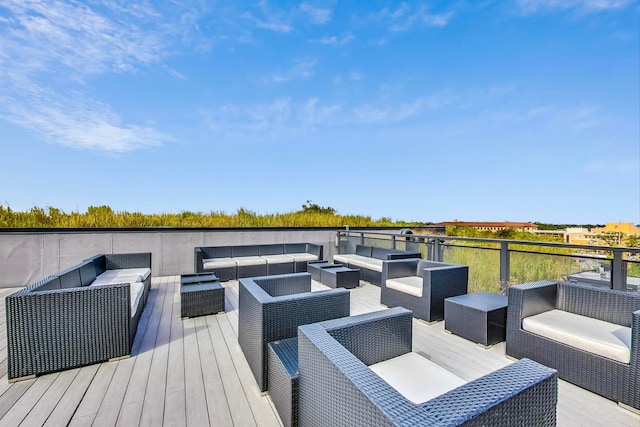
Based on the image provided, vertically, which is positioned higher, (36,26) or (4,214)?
(36,26)

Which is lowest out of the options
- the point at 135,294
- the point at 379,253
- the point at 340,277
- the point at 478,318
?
the point at 340,277

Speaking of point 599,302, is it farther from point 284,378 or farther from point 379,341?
point 284,378

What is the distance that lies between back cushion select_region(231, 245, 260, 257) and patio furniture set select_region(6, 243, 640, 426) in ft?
7.61

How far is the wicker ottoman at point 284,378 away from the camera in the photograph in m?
1.55

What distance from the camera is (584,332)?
2.15 meters

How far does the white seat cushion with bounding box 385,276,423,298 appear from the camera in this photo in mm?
3588

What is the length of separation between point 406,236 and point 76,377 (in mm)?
5151

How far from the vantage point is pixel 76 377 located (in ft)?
7.32

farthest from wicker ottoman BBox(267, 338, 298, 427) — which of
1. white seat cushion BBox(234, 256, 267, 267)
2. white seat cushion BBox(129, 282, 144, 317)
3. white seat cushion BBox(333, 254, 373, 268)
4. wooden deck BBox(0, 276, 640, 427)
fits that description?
white seat cushion BBox(234, 256, 267, 267)

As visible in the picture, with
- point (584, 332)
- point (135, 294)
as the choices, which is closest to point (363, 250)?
point (584, 332)

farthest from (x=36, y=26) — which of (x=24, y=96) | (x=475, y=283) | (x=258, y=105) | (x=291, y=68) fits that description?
(x=475, y=283)

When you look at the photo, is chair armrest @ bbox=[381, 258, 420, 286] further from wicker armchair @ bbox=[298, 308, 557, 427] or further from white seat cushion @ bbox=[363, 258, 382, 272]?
wicker armchair @ bbox=[298, 308, 557, 427]

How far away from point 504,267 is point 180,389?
13.3 feet

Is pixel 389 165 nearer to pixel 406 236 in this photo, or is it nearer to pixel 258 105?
pixel 258 105
